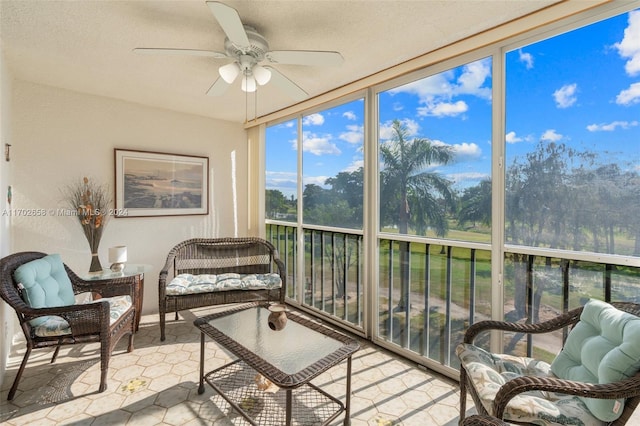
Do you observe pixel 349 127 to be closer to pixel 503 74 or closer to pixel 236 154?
pixel 503 74

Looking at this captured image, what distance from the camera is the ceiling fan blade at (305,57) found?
5.69ft

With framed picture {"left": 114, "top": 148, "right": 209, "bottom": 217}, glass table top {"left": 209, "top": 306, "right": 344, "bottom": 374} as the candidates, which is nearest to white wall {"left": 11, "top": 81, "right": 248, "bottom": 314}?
framed picture {"left": 114, "top": 148, "right": 209, "bottom": 217}

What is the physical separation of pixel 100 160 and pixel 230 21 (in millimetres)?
2796

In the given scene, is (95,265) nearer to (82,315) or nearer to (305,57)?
(82,315)

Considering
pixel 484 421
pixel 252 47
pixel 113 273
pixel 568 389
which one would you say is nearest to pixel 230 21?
pixel 252 47

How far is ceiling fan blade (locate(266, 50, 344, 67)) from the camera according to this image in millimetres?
1733

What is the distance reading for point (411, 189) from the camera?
257 cm

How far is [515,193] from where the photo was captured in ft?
6.57

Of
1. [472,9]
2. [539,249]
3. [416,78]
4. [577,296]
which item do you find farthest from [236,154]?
[577,296]

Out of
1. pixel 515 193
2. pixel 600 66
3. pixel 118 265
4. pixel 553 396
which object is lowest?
pixel 553 396

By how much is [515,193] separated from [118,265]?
3.55 m

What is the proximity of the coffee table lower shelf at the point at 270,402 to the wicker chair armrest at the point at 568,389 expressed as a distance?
3.09 ft

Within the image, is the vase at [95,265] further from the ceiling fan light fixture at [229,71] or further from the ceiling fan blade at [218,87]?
the ceiling fan light fixture at [229,71]

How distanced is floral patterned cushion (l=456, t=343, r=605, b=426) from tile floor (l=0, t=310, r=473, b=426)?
1.76 ft
